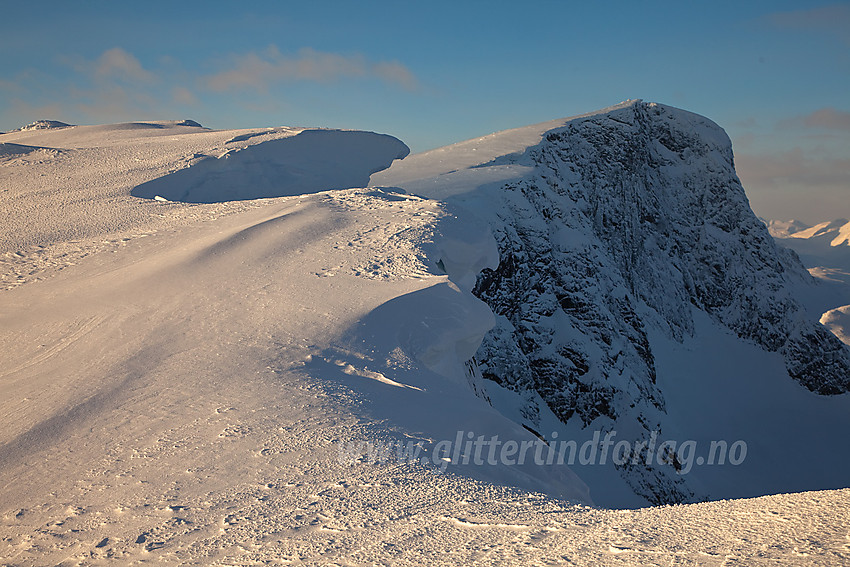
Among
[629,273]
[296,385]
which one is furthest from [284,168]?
[629,273]

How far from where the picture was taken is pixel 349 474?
3.85 metres

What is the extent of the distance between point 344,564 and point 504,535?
89cm

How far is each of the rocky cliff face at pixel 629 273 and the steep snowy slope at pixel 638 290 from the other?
0.08 metres

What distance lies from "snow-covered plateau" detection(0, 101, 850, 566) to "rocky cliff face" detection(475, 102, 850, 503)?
0.26 metres

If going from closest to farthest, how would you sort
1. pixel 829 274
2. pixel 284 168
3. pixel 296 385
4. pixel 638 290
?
pixel 296 385, pixel 284 168, pixel 638 290, pixel 829 274

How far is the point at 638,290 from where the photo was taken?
93.9ft

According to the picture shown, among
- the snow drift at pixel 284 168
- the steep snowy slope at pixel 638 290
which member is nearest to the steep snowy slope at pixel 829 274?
the steep snowy slope at pixel 638 290

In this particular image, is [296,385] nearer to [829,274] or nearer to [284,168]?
[284,168]

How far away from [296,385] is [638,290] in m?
26.5

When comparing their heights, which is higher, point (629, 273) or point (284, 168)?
point (284, 168)

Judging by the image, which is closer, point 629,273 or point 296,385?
point 296,385

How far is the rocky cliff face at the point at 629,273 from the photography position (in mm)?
20620

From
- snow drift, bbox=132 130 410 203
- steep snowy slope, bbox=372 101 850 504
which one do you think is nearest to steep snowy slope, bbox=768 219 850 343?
steep snowy slope, bbox=372 101 850 504

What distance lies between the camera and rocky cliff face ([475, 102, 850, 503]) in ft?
67.7
